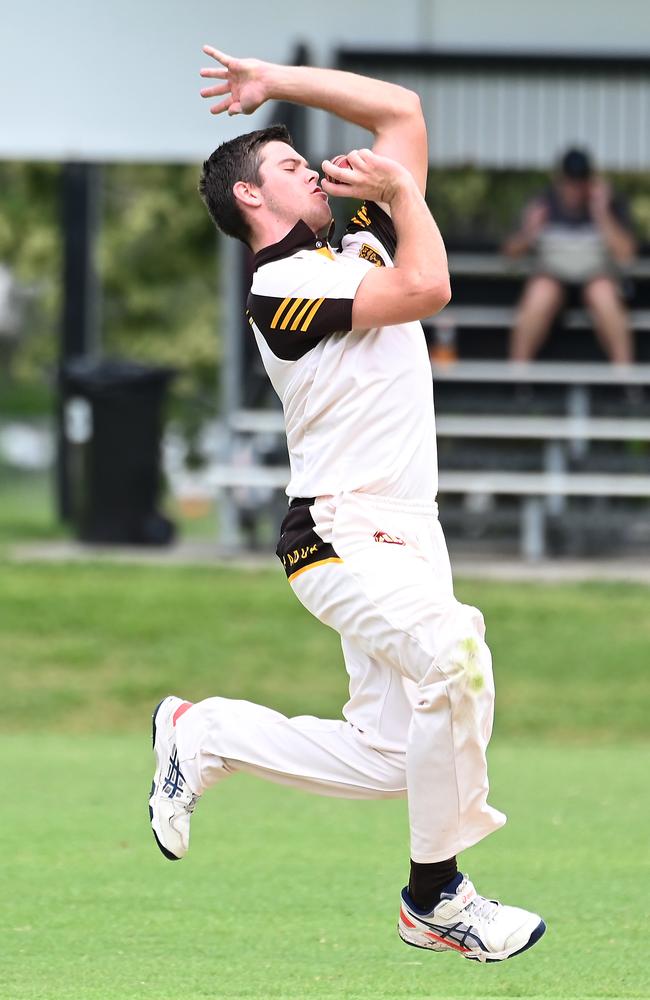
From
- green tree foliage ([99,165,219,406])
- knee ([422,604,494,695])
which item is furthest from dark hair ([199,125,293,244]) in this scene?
green tree foliage ([99,165,219,406])

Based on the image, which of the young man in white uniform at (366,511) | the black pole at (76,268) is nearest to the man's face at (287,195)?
the young man in white uniform at (366,511)

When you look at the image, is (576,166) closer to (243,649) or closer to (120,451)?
(120,451)

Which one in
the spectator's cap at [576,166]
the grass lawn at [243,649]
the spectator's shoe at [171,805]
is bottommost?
the grass lawn at [243,649]

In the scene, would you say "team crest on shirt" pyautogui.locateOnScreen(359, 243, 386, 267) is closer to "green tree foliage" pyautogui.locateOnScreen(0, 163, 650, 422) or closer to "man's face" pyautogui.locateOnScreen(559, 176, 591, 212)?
"man's face" pyautogui.locateOnScreen(559, 176, 591, 212)

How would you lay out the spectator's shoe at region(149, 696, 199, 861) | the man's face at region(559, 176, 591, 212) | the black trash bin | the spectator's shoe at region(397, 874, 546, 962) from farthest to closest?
the man's face at region(559, 176, 591, 212) → the black trash bin → the spectator's shoe at region(149, 696, 199, 861) → the spectator's shoe at region(397, 874, 546, 962)

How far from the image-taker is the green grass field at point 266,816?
4688 mm

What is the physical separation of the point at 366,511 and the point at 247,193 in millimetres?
923

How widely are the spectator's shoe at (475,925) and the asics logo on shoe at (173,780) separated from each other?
2.54 feet

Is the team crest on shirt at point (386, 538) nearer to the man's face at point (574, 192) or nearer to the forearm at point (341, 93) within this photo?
the forearm at point (341, 93)

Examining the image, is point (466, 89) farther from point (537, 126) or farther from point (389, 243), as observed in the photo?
point (389, 243)

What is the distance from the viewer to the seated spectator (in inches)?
520

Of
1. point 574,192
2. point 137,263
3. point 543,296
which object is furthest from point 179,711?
point 137,263

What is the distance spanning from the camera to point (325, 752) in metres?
4.49

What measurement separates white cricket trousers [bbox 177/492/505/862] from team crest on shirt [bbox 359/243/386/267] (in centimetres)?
69
